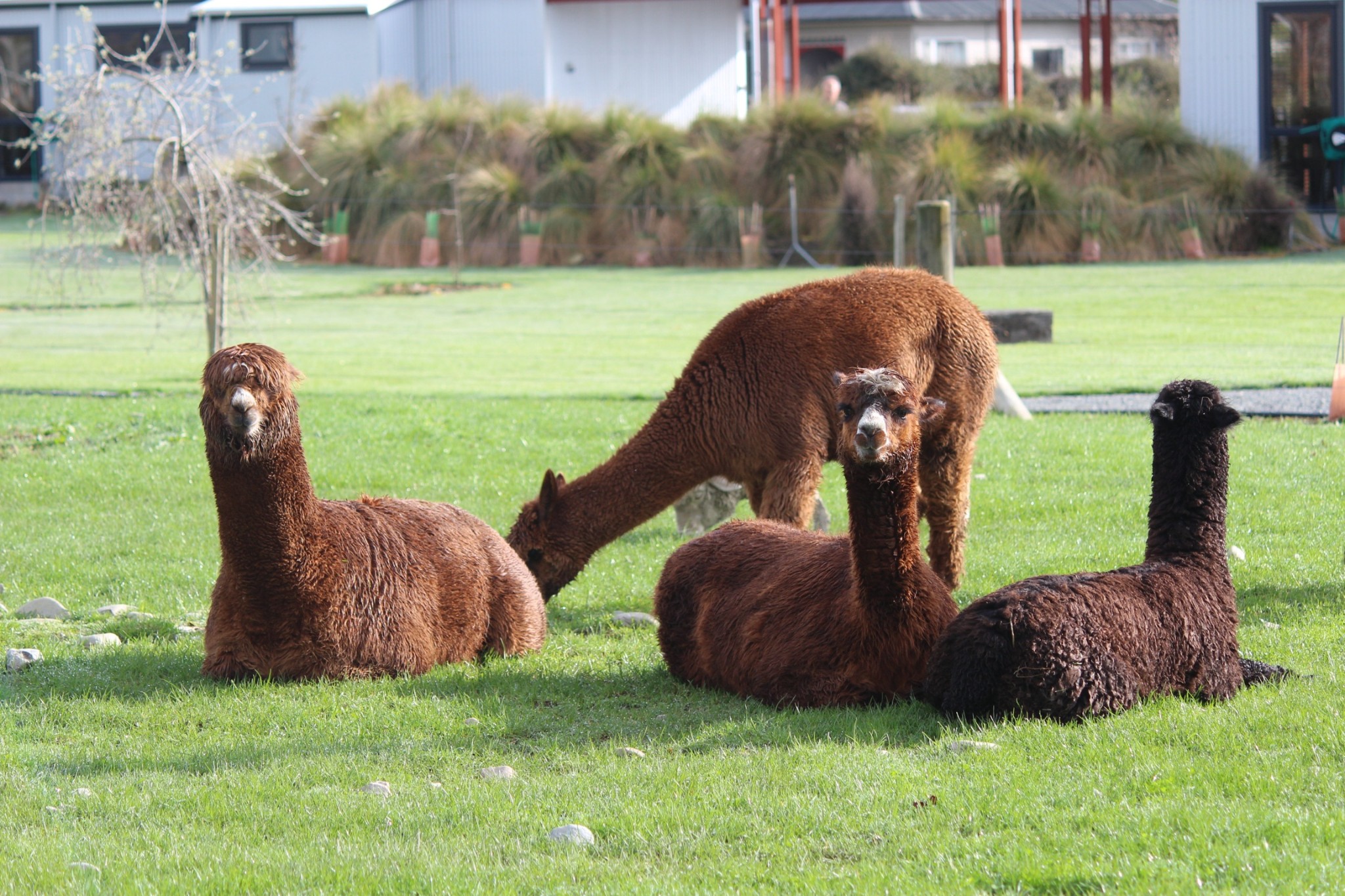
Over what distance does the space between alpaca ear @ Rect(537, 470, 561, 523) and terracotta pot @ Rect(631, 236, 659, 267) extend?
25332 mm

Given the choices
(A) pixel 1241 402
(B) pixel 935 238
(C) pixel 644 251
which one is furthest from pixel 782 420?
(C) pixel 644 251

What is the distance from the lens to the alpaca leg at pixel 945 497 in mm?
8117

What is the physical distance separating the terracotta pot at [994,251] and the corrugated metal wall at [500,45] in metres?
15.3

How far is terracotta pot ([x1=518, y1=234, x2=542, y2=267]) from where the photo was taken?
33.7 metres

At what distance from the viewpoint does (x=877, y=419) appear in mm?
5199

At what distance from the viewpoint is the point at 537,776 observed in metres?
4.93

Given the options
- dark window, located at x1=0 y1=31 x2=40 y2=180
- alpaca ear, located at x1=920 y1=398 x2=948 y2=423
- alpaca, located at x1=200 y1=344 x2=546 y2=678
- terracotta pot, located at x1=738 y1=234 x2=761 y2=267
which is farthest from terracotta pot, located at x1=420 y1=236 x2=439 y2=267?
alpaca ear, located at x1=920 y1=398 x2=948 y2=423

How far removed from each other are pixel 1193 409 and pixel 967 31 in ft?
178

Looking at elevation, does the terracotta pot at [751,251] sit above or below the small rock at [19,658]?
above

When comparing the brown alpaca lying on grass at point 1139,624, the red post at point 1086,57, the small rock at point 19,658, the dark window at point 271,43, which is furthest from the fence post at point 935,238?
the dark window at point 271,43

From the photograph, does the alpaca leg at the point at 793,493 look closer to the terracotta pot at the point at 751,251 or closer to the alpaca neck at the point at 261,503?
the alpaca neck at the point at 261,503

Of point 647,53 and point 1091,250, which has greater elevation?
point 647,53

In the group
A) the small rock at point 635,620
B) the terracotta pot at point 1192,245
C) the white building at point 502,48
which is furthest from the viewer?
the white building at point 502,48

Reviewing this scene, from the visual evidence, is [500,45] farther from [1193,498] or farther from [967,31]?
[1193,498]
